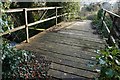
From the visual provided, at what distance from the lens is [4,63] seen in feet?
7.41

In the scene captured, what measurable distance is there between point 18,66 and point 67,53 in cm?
137

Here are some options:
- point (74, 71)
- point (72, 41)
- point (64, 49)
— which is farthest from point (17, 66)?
point (72, 41)

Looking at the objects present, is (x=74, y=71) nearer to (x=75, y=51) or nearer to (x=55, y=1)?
(x=75, y=51)

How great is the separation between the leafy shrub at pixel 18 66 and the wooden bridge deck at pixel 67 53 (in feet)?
0.76

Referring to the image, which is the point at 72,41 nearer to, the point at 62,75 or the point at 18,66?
the point at 62,75

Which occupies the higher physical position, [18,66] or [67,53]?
[18,66]

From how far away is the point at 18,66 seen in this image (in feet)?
7.68

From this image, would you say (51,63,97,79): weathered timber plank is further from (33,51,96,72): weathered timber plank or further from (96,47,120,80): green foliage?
(96,47,120,80): green foliage

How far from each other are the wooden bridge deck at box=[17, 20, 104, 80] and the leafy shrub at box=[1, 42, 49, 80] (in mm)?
232

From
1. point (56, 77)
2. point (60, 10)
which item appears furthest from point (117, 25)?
point (60, 10)

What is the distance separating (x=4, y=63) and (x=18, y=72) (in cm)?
23

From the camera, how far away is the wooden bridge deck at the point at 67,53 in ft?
8.79

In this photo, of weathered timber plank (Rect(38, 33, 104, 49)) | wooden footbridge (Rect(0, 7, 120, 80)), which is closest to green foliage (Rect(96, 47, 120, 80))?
wooden footbridge (Rect(0, 7, 120, 80))

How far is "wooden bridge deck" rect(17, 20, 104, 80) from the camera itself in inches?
105
